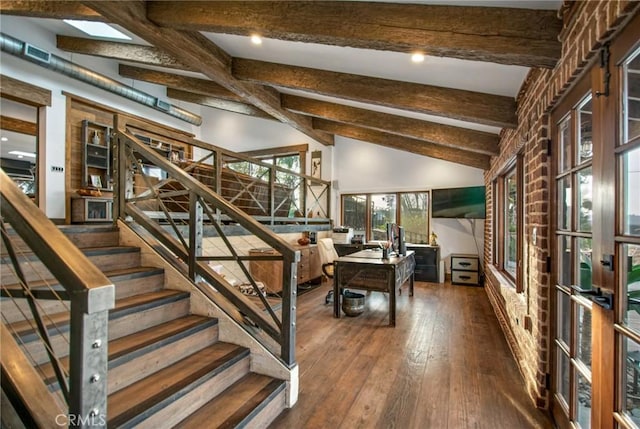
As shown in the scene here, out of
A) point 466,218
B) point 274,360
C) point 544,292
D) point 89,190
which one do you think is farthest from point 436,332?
point 89,190

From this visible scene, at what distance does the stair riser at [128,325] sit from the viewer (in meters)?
1.55

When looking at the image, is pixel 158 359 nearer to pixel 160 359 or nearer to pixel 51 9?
pixel 160 359

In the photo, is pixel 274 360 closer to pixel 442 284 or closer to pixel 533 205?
pixel 533 205

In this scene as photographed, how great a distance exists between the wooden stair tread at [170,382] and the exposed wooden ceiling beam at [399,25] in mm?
2448

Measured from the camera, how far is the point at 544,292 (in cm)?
204

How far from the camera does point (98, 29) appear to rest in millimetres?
4559

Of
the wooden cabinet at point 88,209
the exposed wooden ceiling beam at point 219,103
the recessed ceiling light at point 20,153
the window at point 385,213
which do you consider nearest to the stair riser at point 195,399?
the wooden cabinet at point 88,209

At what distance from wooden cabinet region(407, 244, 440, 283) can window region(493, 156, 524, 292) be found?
1.71 m

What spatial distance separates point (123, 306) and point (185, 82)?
5.25 metres

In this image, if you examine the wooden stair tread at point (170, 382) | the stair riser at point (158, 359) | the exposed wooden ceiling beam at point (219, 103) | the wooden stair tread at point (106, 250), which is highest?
the exposed wooden ceiling beam at point (219, 103)

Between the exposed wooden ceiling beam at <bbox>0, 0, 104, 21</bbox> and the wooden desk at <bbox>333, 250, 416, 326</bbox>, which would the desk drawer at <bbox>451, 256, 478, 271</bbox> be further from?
the exposed wooden ceiling beam at <bbox>0, 0, 104, 21</bbox>

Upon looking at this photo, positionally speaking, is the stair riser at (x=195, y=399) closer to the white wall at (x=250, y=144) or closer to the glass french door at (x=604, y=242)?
the glass french door at (x=604, y=242)

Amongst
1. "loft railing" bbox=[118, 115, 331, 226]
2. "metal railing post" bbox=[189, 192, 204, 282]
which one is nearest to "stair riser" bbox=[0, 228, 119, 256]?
"metal railing post" bbox=[189, 192, 204, 282]

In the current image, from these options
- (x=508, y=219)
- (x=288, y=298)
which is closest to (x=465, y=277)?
(x=508, y=219)
